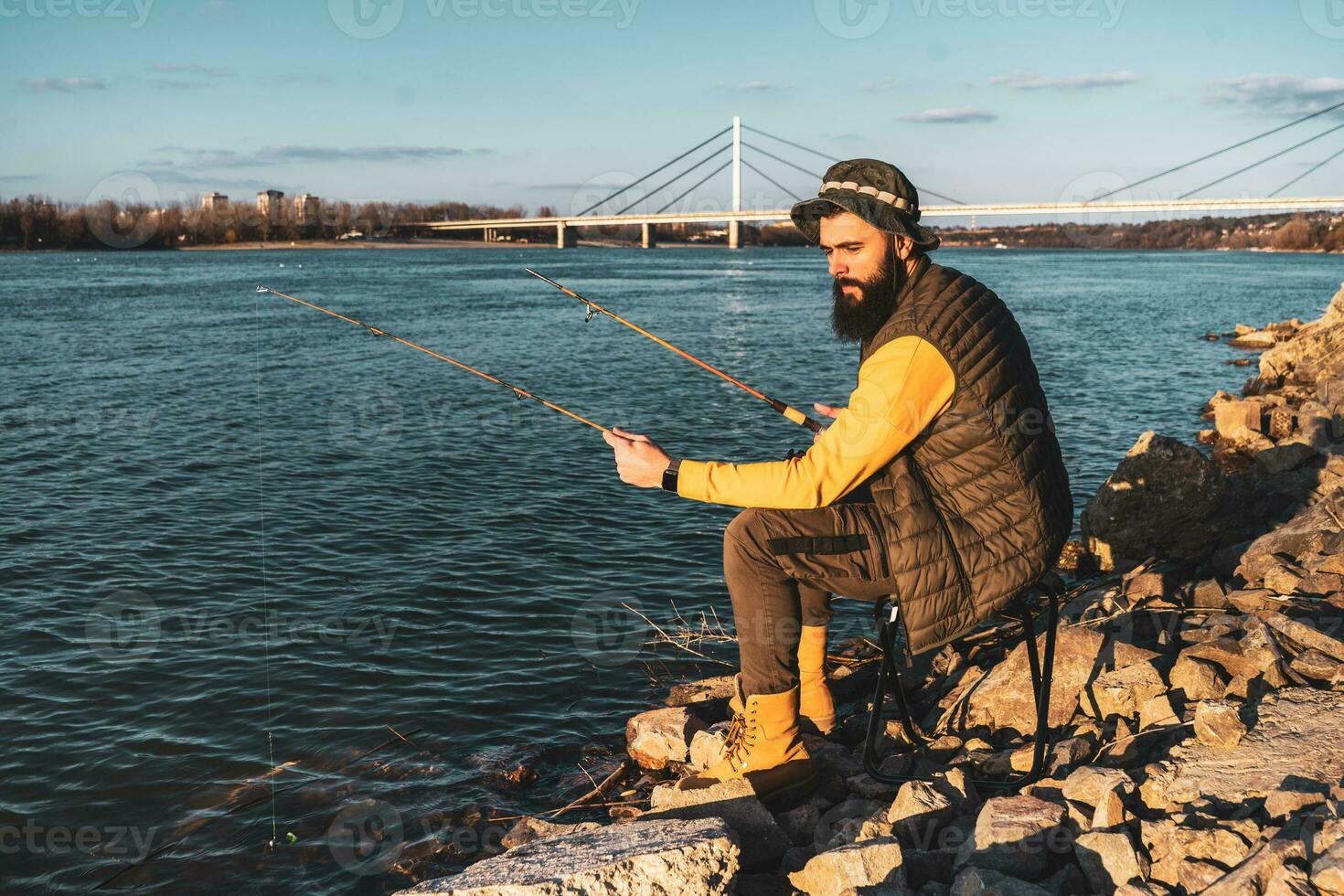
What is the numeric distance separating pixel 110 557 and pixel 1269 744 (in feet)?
26.3

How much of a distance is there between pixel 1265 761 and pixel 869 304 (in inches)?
75.5

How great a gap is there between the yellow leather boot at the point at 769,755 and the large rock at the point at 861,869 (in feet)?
2.23

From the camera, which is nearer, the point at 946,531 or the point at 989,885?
the point at 989,885

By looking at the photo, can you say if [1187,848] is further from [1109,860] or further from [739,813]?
[739,813]

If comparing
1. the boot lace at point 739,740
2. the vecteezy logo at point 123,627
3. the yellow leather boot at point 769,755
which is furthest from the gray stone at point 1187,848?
the vecteezy logo at point 123,627

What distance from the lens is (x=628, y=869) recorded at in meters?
2.97

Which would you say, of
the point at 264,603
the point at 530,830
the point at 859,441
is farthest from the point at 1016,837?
the point at 264,603

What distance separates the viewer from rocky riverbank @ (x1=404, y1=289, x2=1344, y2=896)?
2.89 meters

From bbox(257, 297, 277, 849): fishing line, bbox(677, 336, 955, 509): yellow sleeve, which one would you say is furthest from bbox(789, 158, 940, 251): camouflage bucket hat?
bbox(257, 297, 277, 849): fishing line

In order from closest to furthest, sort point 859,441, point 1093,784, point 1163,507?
point 859,441
point 1093,784
point 1163,507

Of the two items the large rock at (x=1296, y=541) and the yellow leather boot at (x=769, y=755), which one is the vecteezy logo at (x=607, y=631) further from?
the large rock at (x=1296, y=541)

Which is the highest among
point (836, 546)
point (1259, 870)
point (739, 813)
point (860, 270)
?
point (860, 270)

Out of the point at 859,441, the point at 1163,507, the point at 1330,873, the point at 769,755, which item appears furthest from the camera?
the point at 1163,507

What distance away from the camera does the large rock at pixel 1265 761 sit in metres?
3.07
